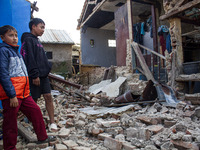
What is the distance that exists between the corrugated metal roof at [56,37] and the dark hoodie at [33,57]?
1006 cm

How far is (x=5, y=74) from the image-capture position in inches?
66.9

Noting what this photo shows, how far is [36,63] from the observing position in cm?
242

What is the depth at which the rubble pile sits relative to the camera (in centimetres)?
194

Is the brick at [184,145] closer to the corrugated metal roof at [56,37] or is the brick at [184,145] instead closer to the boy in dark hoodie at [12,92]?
the boy in dark hoodie at [12,92]

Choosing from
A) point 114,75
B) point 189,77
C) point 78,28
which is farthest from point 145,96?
point 78,28

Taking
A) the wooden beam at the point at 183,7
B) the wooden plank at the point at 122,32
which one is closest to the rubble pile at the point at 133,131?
the wooden beam at the point at 183,7

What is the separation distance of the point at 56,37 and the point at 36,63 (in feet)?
37.1

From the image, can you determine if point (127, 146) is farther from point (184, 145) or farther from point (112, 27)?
point (112, 27)

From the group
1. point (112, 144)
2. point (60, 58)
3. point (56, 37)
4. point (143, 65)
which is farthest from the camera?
point (56, 37)

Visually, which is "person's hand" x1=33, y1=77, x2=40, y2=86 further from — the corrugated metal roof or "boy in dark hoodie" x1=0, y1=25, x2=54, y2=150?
the corrugated metal roof

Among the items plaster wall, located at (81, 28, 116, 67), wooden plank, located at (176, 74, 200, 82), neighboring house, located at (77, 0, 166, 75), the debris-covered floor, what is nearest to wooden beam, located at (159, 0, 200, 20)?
wooden plank, located at (176, 74, 200, 82)

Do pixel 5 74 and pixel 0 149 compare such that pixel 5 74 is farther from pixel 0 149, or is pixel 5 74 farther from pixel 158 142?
pixel 158 142

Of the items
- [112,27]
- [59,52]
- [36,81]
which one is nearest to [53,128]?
[36,81]

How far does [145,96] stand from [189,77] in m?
1.17
